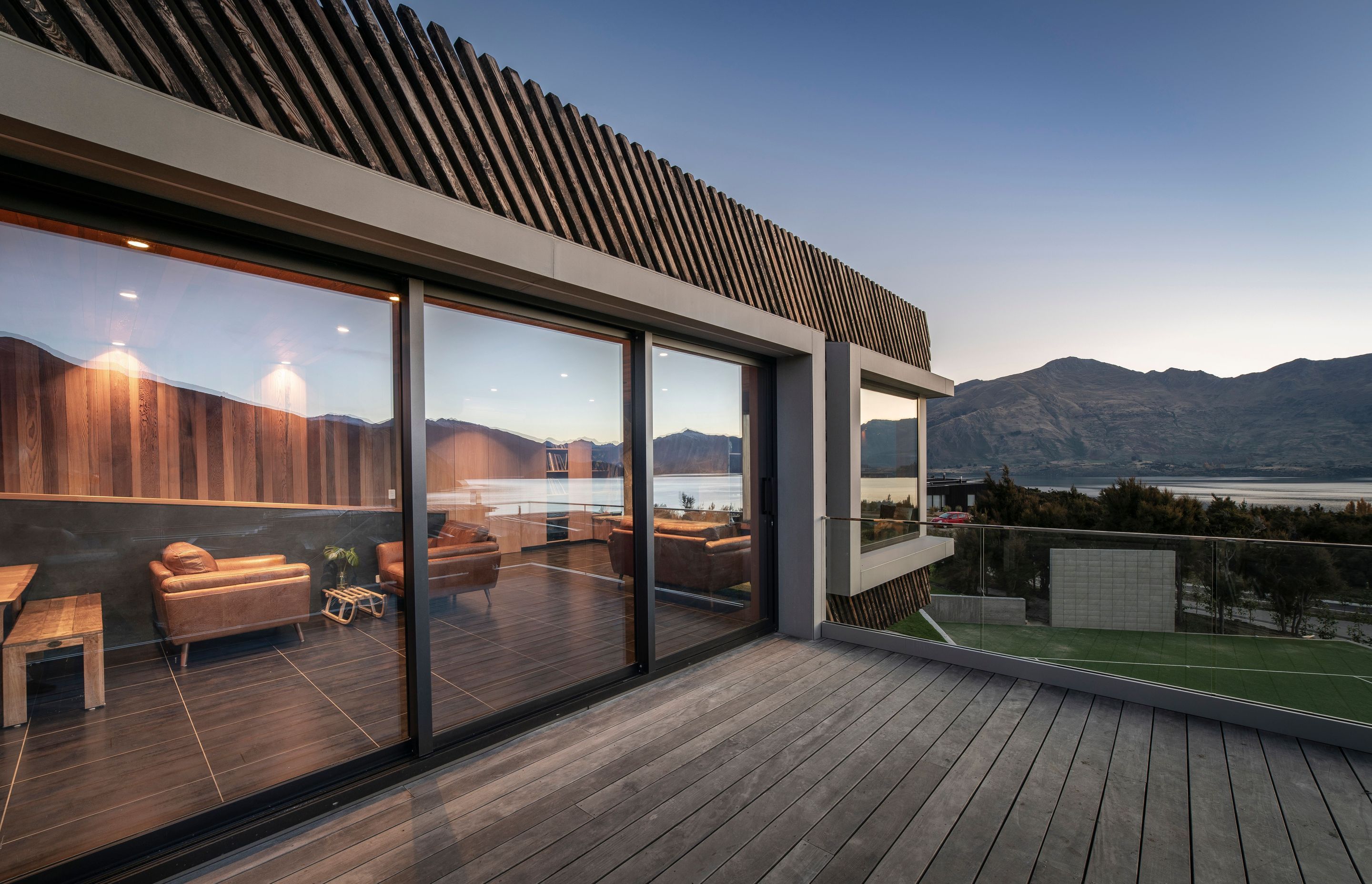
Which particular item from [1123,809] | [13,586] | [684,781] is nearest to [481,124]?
[13,586]

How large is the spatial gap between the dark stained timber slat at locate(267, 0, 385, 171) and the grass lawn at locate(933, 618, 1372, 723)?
5.02m

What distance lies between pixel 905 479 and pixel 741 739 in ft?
19.5

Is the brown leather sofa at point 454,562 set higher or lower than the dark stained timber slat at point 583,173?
lower

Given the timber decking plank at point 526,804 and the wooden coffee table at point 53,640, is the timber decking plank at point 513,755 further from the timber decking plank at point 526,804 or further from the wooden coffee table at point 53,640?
the wooden coffee table at point 53,640

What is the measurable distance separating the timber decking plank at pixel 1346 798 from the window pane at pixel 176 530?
161 inches

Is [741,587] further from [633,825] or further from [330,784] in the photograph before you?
[330,784]

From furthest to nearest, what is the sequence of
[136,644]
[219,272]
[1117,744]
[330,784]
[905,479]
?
[905,479]
[1117,744]
[330,784]
[219,272]
[136,644]

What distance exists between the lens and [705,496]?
4.47 metres

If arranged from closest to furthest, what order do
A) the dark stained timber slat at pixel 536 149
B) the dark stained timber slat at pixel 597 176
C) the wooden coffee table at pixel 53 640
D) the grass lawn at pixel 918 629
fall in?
the wooden coffee table at pixel 53 640 → the dark stained timber slat at pixel 536 149 → the dark stained timber slat at pixel 597 176 → the grass lawn at pixel 918 629

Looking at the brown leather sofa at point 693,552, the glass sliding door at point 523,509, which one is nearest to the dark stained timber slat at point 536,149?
the glass sliding door at point 523,509

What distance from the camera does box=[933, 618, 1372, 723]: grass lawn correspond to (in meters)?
3.00

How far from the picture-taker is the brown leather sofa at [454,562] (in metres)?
2.63

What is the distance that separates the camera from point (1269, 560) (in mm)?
3309

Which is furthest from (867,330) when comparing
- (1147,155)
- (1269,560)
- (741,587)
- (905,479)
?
(1147,155)
